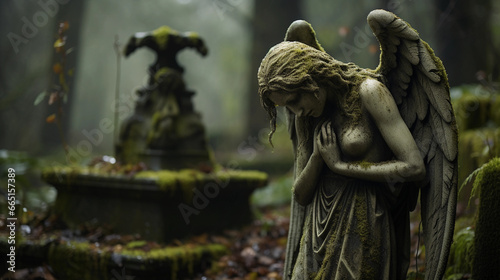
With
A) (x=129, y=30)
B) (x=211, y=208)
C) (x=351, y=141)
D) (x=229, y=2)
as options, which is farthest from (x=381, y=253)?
(x=129, y=30)

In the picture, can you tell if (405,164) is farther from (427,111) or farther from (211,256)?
(211,256)

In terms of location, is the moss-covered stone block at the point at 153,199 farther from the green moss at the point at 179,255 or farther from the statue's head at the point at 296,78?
the statue's head at the point at 296,78

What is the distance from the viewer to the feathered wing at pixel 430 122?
95.7 inches

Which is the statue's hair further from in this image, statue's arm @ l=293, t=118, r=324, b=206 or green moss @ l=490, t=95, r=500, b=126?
green moss @ l=490, t=95, r=500, b=126

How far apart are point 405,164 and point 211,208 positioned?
3628 millimetres

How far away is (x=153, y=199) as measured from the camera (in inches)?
196

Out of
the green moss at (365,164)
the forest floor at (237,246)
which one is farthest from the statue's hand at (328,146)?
the forest floor at (237,246)

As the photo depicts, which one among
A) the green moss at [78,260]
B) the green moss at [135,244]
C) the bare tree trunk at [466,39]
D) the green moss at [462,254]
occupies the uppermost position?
the bare tree trunk at [466,39]

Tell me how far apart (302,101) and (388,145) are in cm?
57

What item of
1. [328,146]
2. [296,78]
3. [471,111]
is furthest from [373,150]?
[471,111]

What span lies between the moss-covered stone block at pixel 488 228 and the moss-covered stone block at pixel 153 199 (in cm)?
321

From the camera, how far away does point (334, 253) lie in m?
2.51

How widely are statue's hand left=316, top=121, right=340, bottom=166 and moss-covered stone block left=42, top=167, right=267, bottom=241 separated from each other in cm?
275

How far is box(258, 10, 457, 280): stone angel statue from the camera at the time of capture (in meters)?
2.44
